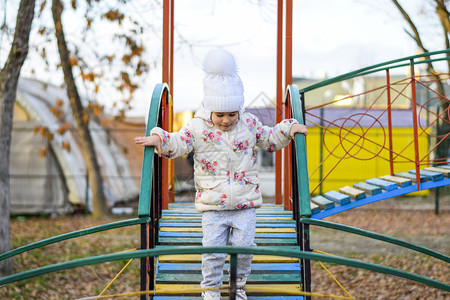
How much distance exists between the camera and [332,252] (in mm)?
8883

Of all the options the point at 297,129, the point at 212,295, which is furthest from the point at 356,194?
the point at 212,295

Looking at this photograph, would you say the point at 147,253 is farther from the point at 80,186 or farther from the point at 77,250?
the point at 80,186

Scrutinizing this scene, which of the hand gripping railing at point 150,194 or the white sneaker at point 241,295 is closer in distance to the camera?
the hand gripping railing at point 150,194

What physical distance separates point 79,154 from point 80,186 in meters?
0.94

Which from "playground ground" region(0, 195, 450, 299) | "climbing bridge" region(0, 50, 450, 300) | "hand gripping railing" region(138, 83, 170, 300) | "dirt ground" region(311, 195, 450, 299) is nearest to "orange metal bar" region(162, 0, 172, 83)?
"climbing bridge" region(0, 50, 450, 300)

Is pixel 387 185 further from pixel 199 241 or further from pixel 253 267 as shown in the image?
pixel 199 241

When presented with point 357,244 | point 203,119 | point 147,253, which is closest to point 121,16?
point 357,244

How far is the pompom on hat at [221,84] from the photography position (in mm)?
2912

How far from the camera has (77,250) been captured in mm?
8945

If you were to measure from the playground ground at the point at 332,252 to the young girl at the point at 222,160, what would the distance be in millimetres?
4362

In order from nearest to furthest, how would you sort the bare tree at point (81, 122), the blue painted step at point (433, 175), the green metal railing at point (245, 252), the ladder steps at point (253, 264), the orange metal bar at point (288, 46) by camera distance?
1. the green metal railing at point (245, 252)
2. the ladder steps at point (253, 264)
3. the blue painted step at point (433, 175)
4. the orange metal bar at point (288, 46)
5. the bare tree at point (81, 122)

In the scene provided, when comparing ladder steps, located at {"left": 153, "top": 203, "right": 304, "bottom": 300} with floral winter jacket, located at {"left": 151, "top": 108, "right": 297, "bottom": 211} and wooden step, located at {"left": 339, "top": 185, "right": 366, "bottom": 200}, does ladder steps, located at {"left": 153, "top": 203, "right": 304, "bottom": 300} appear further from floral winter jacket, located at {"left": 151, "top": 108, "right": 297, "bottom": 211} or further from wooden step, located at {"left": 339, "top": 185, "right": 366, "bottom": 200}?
wooden step, located at {"left": 339, "top": 185, "right": 366, "bottom": 200}

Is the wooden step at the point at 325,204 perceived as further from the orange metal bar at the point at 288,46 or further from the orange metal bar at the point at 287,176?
the orange metal bar at the point at 288,46

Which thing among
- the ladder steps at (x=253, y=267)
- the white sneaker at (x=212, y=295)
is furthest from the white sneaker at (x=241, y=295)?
the ladder steps at (x=253, y=267)
